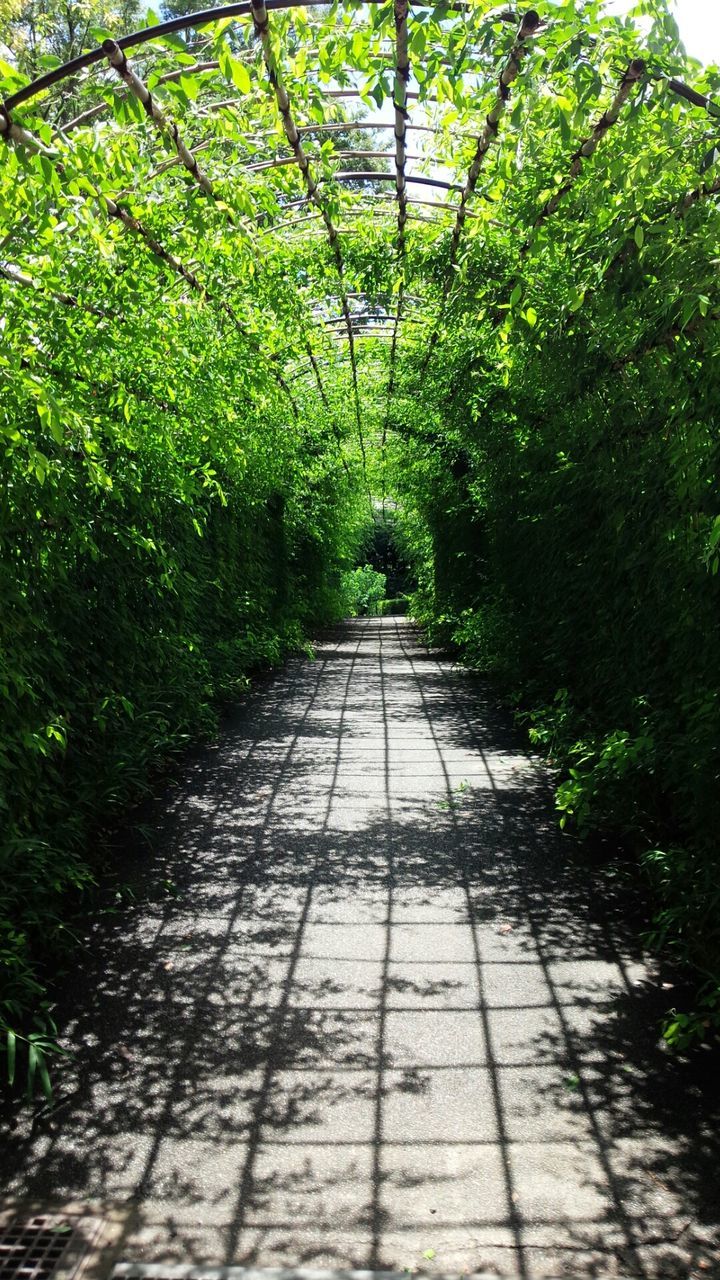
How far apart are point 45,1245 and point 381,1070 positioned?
858 millimetres

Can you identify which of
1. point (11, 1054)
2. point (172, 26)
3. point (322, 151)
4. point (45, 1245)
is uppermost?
point (322, 151)

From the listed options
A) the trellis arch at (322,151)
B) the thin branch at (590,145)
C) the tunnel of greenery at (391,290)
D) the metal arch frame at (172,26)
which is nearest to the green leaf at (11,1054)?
the tunnel of greenery at (391,290)

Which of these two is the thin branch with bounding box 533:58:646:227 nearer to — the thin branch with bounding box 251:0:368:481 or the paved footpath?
the thin branch with bounding box 251:0:368:481

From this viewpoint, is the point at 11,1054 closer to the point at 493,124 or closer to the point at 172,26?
the point at 172,26

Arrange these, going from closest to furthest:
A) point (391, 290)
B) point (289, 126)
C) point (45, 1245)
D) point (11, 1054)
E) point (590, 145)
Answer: point (45, 1245)
point (11, 1054)
point (590, 145)
point (289, 126)
point (391, 290)

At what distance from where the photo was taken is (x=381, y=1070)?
2.32 meters

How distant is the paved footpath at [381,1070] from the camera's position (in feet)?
5.90

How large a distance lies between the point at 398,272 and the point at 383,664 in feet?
18.4

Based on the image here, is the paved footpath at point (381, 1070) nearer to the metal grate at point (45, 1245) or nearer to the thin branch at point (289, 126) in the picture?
the metal grate at point (45, 1245)

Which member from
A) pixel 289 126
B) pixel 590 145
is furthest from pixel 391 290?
pixel 590 145

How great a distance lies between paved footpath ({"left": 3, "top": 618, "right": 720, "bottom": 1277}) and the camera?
180 centimetres

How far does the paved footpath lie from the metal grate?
0.07 metres

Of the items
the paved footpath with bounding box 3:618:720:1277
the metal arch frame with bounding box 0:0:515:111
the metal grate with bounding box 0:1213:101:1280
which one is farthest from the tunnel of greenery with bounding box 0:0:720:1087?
the metal grate with bounding box 0:1213:101:1280

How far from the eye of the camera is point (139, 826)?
3820mm
